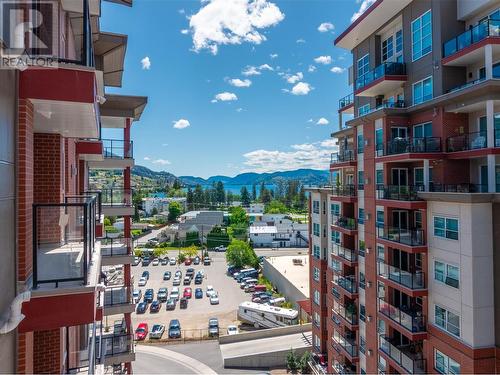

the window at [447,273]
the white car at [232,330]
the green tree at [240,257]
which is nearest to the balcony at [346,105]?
the window at [447,273]

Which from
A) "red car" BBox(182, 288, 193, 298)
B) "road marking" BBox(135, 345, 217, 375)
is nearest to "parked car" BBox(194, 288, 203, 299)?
"red car" BBox(182, 288, 193, 298)

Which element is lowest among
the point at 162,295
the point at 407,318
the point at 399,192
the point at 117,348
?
the point at 162,295

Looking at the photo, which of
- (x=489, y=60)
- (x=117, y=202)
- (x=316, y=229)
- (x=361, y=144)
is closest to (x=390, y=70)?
(x=361, y=144)

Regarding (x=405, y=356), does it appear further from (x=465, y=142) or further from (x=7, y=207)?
(x=7, y=207)

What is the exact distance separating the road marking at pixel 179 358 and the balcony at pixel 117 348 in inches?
593

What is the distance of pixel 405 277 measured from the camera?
13281 millimetres

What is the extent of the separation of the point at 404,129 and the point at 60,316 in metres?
15.4

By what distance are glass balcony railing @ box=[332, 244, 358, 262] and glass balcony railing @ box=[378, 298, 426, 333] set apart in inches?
145

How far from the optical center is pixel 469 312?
1052 cm

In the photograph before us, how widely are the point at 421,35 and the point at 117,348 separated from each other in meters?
18.6

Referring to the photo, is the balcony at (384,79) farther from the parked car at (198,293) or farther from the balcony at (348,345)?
the parked car at (198,293)

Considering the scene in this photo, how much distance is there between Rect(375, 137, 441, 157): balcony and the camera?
13.0 m

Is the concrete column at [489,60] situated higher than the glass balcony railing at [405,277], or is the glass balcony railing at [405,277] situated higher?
the concrete column at [489,60]

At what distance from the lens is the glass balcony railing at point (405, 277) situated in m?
12.8
